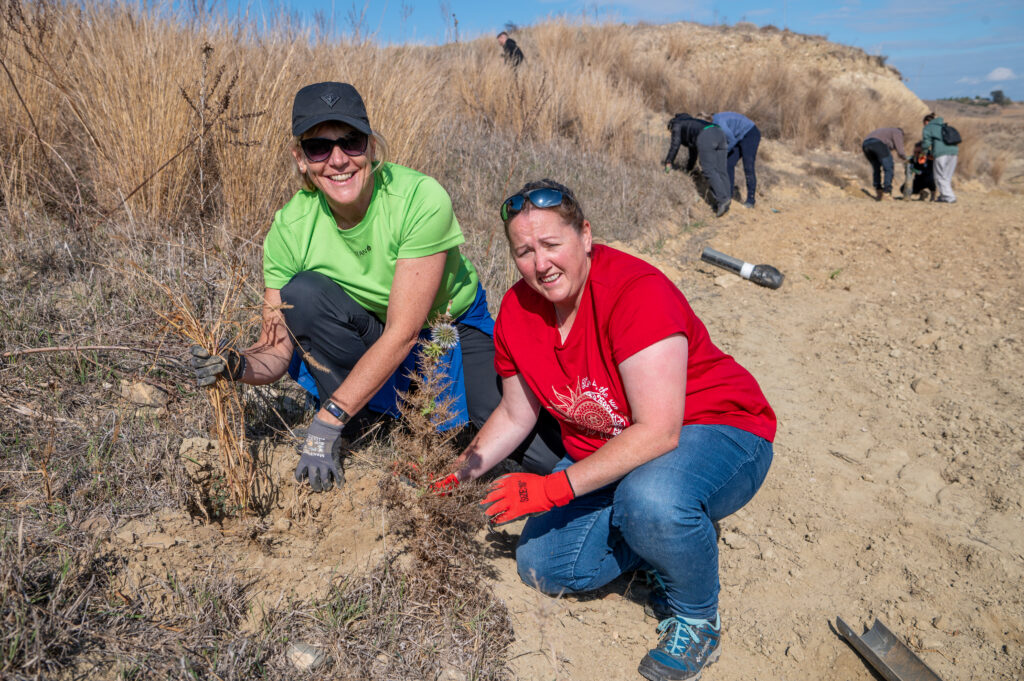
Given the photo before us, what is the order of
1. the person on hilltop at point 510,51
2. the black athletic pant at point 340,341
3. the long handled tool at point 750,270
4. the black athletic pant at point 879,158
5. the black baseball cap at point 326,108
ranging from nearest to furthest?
the black baseball cap at point 326,108
the black athletic pant at point 340,341
the long handled tool at point 750,270
the person on hilltop at point 510,51
the black athletic pant at point 879,158

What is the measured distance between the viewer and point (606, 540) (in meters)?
2.01

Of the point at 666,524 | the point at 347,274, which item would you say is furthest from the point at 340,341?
the point at 666,524

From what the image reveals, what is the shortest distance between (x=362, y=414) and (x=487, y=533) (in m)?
0.71

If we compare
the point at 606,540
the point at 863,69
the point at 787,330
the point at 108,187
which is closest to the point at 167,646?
the point at 606,540

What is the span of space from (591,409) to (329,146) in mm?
1133

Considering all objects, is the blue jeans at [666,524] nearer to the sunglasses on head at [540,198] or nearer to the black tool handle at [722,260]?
the sunglasses on head at [540,198]

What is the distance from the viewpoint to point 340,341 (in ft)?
7.66

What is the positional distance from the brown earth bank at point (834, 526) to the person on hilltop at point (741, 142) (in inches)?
136

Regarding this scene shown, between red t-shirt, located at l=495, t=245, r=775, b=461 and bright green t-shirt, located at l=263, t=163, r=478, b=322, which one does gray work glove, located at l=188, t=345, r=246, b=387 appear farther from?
red t-shirt, located at l=495, t=245, r=775, b=461

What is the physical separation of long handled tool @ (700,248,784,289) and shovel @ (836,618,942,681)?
366cm

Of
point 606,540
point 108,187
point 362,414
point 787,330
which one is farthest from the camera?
point 787,330

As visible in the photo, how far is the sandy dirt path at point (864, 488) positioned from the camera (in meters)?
1.98

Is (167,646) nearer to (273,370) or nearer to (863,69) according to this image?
(273,370)

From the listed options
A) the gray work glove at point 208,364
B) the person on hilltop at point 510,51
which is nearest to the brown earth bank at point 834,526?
the gray work glove at point 208,364
